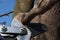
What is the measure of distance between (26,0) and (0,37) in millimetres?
1452

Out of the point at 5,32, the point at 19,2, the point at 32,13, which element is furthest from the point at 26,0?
the point at 5,32

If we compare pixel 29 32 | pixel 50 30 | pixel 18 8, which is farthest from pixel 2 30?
pixel 18 8

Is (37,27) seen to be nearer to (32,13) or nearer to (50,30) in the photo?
(32,13)

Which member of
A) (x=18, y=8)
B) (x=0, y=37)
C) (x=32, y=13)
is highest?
(x=18, y=8)

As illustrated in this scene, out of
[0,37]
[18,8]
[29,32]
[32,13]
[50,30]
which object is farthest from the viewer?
[18,8]

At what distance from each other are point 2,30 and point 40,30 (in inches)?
11.0

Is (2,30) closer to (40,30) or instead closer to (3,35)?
(3,35)

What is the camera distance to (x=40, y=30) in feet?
4.78

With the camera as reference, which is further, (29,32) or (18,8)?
(18,8)

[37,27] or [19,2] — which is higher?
[19,2]

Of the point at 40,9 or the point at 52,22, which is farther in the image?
the point at 52,22

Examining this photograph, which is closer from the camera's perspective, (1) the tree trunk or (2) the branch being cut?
(2) the branch being cut

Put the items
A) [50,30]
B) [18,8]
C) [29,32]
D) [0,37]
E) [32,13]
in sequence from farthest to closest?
[18,8], [50,30], [32,13], [29,32], [0,37]

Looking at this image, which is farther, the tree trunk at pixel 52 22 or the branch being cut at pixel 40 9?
the tree trunk at pixel 52 22
